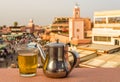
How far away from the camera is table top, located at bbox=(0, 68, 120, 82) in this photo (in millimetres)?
1188

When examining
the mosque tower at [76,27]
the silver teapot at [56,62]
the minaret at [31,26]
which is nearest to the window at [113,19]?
the mosque tower at [76,27]

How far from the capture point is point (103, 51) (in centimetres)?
1326

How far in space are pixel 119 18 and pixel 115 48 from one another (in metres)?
3.32

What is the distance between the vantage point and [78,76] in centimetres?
127

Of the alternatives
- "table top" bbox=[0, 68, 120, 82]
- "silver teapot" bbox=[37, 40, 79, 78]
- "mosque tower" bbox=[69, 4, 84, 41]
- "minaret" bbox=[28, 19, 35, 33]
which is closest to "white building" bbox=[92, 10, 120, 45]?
"mosque tower" bbox=[69, 4, 84, 41]

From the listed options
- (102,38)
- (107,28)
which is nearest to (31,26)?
(102,38)

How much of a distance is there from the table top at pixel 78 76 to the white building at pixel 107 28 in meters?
15.1

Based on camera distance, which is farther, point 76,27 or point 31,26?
point 31,26

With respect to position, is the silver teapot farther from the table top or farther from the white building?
the white building

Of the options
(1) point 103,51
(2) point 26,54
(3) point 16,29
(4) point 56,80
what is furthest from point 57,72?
(3) point 16,29

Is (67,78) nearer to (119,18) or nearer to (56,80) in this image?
(56,80)

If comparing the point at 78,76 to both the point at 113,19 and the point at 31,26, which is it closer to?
the point at 113,19

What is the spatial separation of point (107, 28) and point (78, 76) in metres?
16.1

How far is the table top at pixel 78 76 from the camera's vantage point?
1.19 metres
